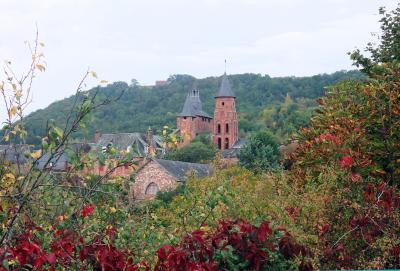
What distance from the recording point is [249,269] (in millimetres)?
Result: 5340

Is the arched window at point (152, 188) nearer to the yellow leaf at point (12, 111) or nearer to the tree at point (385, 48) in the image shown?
the tree at point (385, 48)

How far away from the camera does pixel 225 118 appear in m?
92.6

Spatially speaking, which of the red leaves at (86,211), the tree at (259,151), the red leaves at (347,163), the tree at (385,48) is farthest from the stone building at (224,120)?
the red leaves at (86,211)

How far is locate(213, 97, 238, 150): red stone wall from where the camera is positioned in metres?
91.9

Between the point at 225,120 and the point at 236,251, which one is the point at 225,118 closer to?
the point at 225,120

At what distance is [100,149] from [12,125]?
2.32 ft

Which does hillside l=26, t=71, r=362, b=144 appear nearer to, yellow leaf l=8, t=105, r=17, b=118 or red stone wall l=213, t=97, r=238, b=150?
red stone wall l=213, t=97, r=238, b=150

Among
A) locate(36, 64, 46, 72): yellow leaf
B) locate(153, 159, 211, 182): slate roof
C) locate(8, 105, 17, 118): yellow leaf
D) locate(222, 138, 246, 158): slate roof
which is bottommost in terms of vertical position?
locate(222, 138, 246, 158): slate roof

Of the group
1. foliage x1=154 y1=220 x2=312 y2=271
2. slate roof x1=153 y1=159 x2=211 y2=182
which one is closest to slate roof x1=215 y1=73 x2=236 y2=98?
slate roof x1=153 y1=159 x2=211 y2=182

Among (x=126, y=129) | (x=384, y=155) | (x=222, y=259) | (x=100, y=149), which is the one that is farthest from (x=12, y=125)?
(x=126, y=129)

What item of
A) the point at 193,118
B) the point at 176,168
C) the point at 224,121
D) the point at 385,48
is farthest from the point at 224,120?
the point at 385,48

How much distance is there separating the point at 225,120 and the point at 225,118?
0.46 metres

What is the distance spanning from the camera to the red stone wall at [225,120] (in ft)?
302

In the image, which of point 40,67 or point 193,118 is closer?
point 40,67
